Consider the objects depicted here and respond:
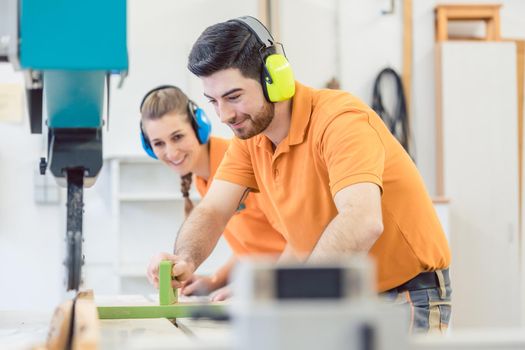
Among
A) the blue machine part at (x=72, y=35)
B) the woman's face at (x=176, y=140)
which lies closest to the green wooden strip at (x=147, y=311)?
the blue machine part at (x=72, y=35)

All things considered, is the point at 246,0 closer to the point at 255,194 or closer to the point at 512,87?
the point at 512,87

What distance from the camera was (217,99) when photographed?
1.93 meters

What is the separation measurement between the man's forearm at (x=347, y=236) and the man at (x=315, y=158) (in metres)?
0.11

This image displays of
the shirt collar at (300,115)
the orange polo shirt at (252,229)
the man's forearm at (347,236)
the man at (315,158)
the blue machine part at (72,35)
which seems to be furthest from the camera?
the orange polo shirt at (252,229)

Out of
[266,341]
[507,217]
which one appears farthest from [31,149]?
[266,341]

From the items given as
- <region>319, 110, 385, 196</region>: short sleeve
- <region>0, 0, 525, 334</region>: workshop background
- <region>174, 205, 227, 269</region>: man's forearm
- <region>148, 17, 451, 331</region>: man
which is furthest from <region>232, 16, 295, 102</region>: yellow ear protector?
<region>0, 0, 525, 334</region>: workshop background

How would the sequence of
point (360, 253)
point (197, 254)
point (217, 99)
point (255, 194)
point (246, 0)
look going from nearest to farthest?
point (360, 253) < point (217, 99) < point (197, 254) < point (255, 194) < point (246, 0)

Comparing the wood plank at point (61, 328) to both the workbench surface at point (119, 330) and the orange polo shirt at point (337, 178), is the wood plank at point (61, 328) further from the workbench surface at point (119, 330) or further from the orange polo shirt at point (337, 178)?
the orange polo shirt at point (337, 178)

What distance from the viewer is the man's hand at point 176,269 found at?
191 cm

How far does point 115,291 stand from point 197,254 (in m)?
2.22

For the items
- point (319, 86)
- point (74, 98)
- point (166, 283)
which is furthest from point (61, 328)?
point (319, 86)

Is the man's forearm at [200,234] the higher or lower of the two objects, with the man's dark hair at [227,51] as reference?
lower

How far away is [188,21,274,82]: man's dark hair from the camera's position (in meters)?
1.89

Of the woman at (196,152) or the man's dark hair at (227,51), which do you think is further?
the woman at (196,152)
